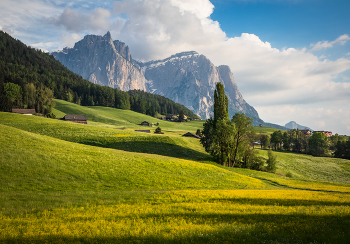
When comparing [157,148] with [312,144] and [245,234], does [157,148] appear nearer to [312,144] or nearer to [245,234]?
[245,234]

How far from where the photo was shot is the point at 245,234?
8914 mm

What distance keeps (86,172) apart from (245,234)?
71.5ft

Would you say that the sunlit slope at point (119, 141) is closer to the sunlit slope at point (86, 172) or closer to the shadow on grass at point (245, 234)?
the sunlit slope at point (86, 172)

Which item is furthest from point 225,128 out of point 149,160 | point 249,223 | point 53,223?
point 53,223

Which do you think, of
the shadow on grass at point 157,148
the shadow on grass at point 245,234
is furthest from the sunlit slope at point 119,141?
the shadow on grass at point 245,234

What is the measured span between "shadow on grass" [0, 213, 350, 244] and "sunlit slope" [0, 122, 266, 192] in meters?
13.0

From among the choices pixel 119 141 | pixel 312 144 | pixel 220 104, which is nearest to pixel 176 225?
pixel 220 104

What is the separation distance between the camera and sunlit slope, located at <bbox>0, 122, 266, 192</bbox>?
2045cm

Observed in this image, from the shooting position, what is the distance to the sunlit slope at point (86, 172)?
2045cm

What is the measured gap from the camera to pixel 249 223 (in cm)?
1072

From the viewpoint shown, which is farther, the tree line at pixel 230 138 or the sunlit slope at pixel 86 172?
the tree line at pixel 230 138

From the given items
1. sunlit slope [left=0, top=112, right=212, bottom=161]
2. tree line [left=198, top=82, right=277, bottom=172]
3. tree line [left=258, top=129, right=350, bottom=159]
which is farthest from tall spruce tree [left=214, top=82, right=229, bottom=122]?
tree line [left=258, top=129, right=350, bottom=159]

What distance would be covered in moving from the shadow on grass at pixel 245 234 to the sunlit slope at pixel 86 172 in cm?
1305

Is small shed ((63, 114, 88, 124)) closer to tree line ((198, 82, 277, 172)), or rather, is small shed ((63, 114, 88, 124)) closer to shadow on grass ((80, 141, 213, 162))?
shadow on grass ((80, 141, 213, 162))
